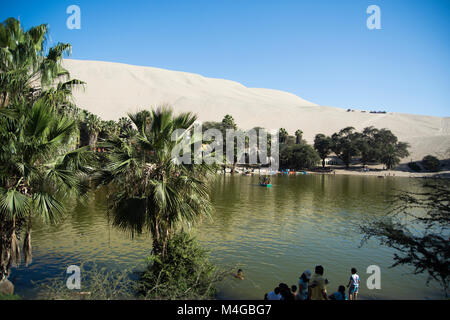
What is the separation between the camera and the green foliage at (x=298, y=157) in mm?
85250

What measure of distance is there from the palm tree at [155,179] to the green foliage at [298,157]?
3083 inches

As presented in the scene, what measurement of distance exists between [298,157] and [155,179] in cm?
7924

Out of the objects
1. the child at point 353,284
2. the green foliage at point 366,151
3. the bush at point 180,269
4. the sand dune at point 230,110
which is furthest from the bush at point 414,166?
the bush at point 180,269

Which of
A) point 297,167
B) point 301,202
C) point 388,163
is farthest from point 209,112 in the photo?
point 301,202

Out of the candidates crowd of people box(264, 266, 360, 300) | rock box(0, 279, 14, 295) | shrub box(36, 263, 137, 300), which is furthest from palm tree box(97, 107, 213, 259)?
crowd of people box(264, 266, 360, 300)

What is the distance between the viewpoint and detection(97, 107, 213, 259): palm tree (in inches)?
350

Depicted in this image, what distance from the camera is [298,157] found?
281 feet

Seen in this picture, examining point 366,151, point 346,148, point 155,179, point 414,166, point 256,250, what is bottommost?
point 256,250

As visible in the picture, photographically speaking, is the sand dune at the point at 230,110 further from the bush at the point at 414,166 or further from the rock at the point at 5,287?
the rock at the point at 5,287

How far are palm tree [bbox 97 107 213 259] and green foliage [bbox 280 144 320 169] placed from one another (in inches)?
3083

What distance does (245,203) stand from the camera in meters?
29.7

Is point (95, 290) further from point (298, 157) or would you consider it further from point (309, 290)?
point (298, 157)

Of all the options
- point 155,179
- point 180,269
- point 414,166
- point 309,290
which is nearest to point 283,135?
point 414,166

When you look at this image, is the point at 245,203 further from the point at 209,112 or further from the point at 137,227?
the point at 209,112
